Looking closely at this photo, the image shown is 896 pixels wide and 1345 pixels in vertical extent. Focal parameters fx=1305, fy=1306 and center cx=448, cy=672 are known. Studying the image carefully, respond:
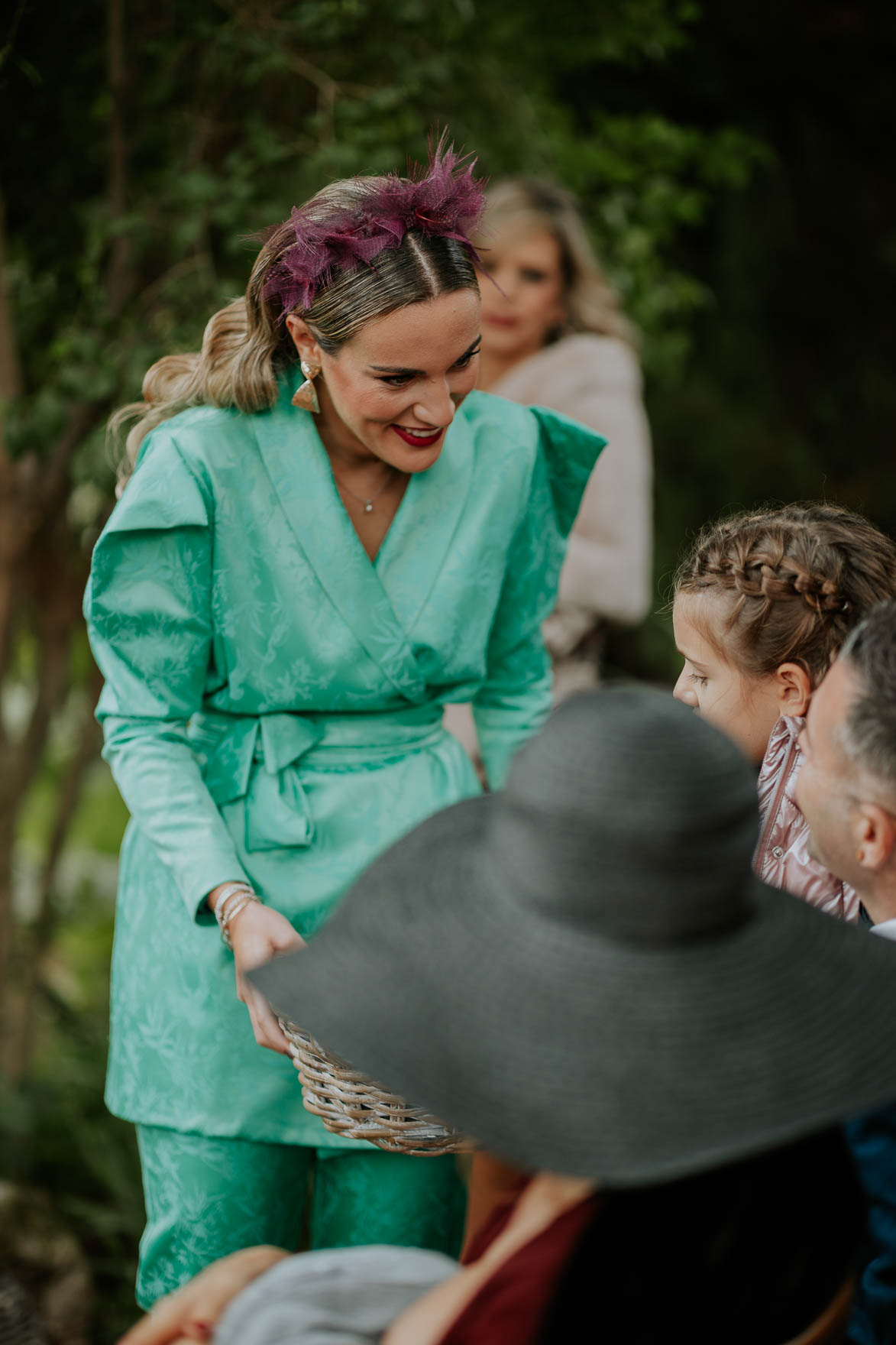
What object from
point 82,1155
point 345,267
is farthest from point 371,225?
point 82,1155

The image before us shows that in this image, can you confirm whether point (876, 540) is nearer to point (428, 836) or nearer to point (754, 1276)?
point (428, 836)

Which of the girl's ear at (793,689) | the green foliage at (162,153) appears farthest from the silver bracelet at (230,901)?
the green foliage at (162,153)

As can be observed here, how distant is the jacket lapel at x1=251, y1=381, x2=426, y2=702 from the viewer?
1787 mm

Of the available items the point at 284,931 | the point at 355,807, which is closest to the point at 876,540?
the point at 355,807

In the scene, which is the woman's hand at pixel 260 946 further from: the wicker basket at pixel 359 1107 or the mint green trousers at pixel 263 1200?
the mint green trousers at pixel 263 1200

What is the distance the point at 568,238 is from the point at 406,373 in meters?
1.94

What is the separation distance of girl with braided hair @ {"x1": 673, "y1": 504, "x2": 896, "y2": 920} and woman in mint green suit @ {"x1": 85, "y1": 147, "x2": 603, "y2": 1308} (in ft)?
1.08

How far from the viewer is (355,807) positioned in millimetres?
1841

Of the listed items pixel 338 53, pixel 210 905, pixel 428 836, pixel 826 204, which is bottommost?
pixel 210 905

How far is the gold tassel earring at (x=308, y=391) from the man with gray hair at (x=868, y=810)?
0.77 m

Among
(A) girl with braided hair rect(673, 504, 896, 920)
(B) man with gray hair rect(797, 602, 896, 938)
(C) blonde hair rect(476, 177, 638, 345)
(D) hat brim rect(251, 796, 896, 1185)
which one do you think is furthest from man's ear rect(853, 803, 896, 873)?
(C) blonde hair rect(476, 177, 638, 345)

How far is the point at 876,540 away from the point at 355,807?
33.1 inches

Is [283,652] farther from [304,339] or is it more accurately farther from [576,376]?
[576,376]

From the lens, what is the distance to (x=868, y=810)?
4.72 feet
